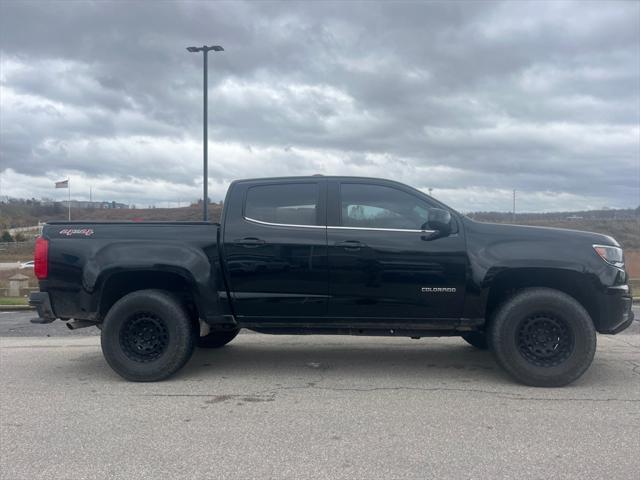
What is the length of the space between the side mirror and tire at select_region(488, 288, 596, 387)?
2.93 feet

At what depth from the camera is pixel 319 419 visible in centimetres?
453

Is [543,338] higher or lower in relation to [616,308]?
lower

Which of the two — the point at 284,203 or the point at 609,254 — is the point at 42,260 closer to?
the point at 284,203

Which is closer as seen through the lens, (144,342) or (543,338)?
(543,338)

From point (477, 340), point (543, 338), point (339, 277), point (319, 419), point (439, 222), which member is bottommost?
point (319, 419)

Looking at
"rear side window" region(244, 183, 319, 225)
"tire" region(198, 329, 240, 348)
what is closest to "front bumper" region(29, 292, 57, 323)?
"tire" region(198, 329, 240, 348)

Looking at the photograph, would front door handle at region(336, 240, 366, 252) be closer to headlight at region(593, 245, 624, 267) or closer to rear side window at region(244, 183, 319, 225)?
rear side window at region(244, 183, 319, 225)

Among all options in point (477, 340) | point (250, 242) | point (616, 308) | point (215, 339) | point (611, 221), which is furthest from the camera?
point (611, 221)

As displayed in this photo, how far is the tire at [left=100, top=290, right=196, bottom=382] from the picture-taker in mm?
5582

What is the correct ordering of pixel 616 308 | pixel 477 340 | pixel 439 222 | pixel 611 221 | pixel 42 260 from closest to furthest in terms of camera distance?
pixel 439 222 → pixel 616 308 → pixel 42 260 → pixel 477 340 → pixel 611 221

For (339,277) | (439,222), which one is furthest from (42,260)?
(439,222)

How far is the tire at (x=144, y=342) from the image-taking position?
5582 mm

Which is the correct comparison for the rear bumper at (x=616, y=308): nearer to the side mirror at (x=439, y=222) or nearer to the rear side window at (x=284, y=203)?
the side mirror at (x=439, y=222)

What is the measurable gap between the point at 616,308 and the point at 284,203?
328 cm
